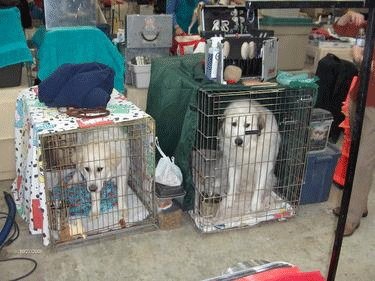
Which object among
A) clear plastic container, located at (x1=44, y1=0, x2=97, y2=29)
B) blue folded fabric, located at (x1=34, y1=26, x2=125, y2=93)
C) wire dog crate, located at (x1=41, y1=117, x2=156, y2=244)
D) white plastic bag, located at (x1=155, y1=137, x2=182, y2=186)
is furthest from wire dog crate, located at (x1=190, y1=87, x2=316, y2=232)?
clear plastic container, located at (x1=44, y1=0, x2=97, y2=29)

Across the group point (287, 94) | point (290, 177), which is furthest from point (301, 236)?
point (287, 94)

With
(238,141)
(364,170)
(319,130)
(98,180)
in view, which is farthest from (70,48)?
(364,170)

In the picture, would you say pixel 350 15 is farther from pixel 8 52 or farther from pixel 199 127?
pixel 8 52

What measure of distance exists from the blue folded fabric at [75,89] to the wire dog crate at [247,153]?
21.3 inches

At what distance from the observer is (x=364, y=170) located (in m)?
2.36

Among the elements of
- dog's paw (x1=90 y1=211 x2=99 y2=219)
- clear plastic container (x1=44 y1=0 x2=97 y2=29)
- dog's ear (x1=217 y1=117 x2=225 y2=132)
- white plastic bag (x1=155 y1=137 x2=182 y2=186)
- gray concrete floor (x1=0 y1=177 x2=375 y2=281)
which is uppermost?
clear plastic container (x1=44 y1=0 x2=97 y2=29)

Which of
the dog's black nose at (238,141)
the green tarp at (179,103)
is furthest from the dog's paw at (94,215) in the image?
the dog's black nose at (238,141)

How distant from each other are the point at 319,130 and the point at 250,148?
0.56 metres

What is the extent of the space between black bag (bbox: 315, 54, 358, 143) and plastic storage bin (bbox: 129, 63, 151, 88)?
1.51 meters

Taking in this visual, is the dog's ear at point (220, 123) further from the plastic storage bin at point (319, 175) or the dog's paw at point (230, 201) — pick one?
the plastic storage bin at point (319, 175)

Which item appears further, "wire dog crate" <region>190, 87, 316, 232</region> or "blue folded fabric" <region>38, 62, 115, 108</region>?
"wire dog crate" <region>190, 87, 316, 232</region>

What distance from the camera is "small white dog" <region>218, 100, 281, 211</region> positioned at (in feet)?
7.84

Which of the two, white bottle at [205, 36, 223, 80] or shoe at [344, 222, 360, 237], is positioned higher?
white bottle at [205, 36, 223, 80]

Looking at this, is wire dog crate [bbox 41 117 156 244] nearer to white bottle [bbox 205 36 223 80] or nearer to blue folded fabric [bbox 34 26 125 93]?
white bottle [bbox 205 36 223 80]
